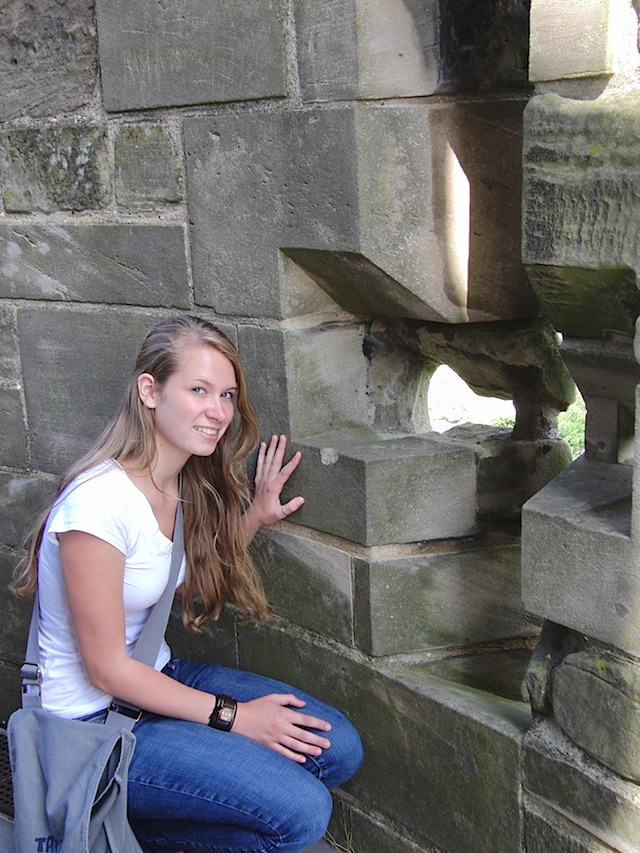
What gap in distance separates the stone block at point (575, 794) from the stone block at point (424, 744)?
5 centimetres

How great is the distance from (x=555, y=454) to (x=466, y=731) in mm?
730

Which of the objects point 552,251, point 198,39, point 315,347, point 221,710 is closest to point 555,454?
point 315,347

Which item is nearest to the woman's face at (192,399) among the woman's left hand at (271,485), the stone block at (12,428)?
the woman's left hand at (271,485)

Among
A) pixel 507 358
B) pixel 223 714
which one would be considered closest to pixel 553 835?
pixel 223 714

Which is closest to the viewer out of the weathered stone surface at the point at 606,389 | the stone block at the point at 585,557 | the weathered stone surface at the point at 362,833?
the stone block at the point at 585,557

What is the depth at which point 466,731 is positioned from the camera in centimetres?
248

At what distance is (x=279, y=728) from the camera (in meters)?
2.53

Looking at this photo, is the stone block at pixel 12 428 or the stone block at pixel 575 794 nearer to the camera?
the stone block at pixel 575 794

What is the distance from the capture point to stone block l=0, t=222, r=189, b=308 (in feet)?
9.60

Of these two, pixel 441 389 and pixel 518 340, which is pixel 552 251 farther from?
pixel 441 389

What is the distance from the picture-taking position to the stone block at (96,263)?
9.60 feet

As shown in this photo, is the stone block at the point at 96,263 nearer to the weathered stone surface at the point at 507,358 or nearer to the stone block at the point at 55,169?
the stone block at the point at 55,169

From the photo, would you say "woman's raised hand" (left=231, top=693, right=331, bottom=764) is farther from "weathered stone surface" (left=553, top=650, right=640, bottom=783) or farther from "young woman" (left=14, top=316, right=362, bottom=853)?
"weathered stone surface" (left=553, top=650, right=640, bottom=783)

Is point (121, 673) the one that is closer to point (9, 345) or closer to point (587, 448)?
point (587, 448)
